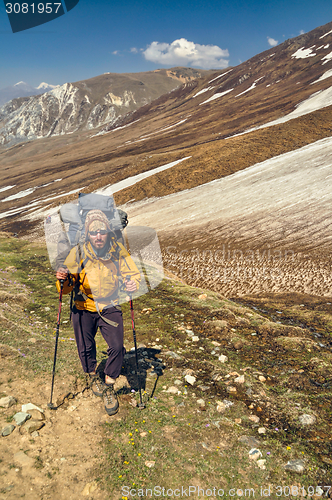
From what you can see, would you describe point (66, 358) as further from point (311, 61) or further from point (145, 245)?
point (311, 61)

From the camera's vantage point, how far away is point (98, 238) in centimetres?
579

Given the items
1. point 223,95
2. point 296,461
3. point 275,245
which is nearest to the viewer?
point 296,461

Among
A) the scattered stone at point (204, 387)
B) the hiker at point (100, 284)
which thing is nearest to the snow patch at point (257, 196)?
the scattered stone at point (204, 387)

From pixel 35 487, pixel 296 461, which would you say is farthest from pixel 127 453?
pixel 296 461

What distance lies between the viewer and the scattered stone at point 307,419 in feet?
19.6

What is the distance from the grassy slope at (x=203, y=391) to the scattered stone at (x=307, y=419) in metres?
0.09

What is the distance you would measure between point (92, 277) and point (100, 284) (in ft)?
0.70

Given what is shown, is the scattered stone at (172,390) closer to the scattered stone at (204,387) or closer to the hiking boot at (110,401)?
the scattered stone at (204,387)

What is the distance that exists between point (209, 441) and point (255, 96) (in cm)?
11418

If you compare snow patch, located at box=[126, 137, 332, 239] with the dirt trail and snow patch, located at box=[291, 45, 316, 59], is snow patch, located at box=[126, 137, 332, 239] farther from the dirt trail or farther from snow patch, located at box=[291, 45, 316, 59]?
snow patch, located at box=[291, 45, 316, 59]

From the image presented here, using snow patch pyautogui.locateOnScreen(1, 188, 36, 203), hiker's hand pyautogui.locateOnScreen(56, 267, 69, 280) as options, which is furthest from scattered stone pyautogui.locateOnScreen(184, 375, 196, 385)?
snow patch pyautogui.locateOnScreen(1, 188, 36, 203)

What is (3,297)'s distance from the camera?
36.5 feet

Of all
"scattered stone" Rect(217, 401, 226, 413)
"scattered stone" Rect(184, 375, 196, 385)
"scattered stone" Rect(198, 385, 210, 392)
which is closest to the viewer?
"scattered stone" Rect(217, 401, 226, 413)

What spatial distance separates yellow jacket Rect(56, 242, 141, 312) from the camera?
586 centimetres
